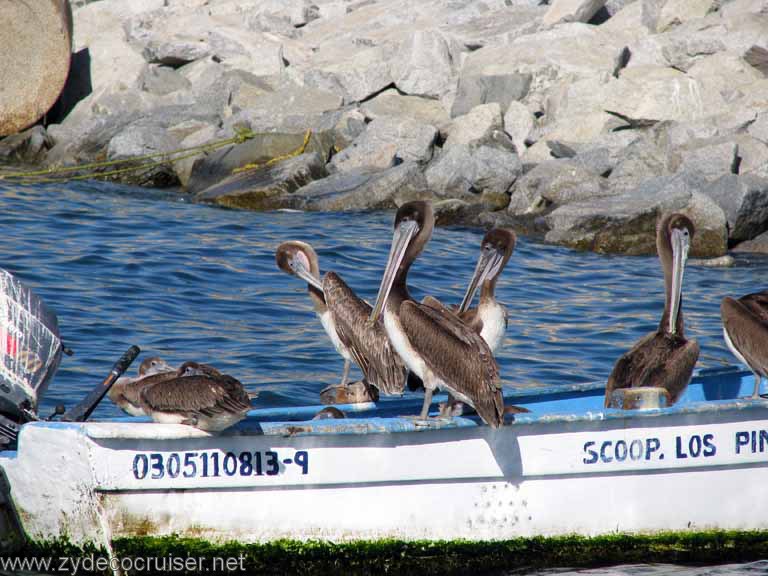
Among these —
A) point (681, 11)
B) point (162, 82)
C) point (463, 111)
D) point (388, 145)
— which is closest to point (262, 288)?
point (388, 145)

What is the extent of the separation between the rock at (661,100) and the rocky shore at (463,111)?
28mm

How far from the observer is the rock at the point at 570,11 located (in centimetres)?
1950

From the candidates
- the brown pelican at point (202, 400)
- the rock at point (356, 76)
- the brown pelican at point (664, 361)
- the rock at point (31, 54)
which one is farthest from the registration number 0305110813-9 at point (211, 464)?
the rock at point (31, 54)

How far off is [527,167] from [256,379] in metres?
7.51

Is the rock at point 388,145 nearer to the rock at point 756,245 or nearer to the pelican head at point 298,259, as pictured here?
the rock at point 756,245

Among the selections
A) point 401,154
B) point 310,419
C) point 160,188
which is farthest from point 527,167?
point 310,419

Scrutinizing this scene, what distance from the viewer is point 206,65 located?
20641mm

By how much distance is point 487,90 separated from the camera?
17.2 m

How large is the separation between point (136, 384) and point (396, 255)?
1555 mm

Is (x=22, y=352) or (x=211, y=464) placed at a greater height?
(x=22, y=352)

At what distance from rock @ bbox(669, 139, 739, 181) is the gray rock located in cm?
991

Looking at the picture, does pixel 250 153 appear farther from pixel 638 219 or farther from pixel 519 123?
pixel 638 219

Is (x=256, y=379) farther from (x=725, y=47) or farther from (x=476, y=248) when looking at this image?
(x=725, y=47)

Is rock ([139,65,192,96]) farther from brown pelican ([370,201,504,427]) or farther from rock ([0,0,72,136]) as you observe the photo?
brown pelican ([370,201,504,427])
